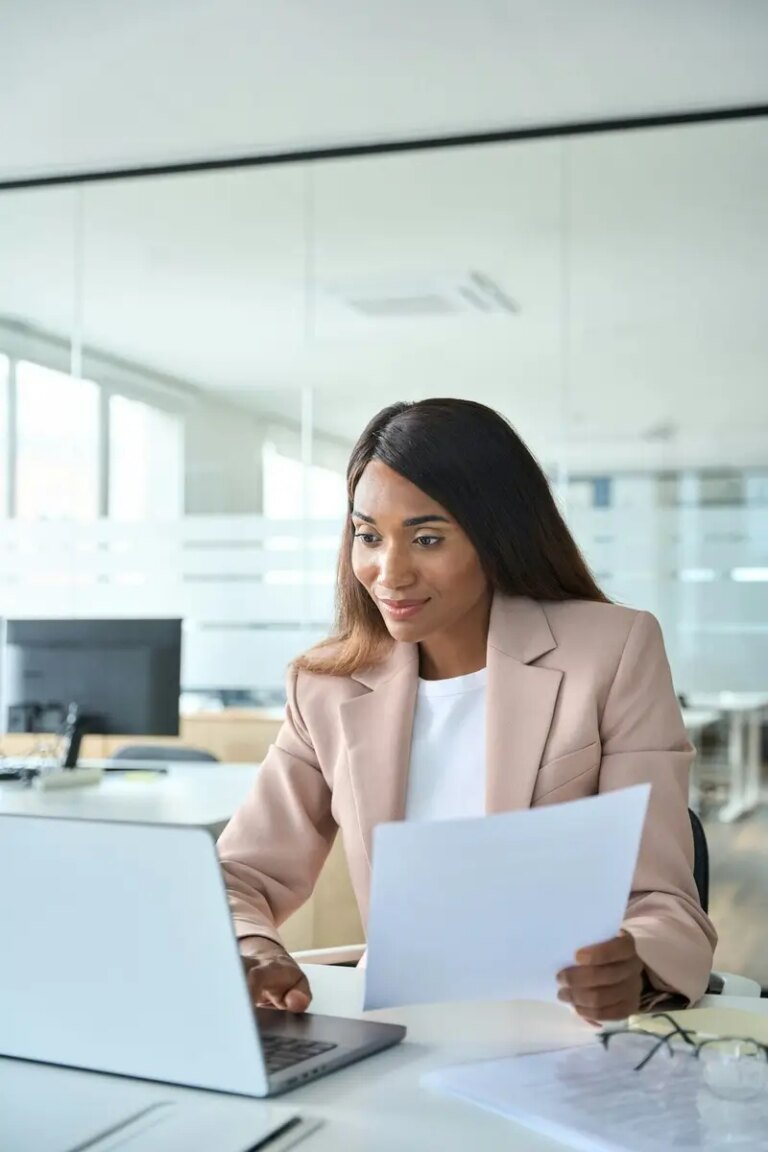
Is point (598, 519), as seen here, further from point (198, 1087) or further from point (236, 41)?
point (198, 1087)

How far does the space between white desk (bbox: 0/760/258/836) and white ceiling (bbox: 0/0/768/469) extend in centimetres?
165

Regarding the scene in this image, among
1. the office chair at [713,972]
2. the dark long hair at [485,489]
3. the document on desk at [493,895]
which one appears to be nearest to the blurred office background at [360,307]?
the dark long hair at [485,489]

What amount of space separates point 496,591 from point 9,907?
90 centimetres

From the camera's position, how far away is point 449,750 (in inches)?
71.8

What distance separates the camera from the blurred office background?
4.35 meters

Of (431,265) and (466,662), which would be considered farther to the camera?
(431,265)

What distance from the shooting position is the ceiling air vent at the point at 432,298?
501 cm

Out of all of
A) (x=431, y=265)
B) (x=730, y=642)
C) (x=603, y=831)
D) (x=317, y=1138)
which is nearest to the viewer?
(x=317, y=1138)

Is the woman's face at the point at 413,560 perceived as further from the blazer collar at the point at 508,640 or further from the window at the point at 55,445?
the window at the point at 55,445

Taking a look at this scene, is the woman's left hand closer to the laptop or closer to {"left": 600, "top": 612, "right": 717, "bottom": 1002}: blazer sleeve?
{"left": 600, "top": 612, "right": 717, "bottom": 1002}: blazer sleeve

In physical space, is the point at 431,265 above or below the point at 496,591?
above

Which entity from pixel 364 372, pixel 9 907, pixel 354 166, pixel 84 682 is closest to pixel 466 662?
pixel 9 907

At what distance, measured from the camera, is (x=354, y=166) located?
520cm

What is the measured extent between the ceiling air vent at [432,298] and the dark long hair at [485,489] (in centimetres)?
324
